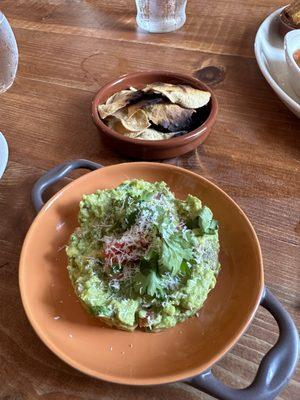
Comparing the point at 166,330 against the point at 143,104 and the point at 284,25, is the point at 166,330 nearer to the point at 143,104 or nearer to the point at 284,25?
the point at 143,104

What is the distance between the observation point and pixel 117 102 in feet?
3.68

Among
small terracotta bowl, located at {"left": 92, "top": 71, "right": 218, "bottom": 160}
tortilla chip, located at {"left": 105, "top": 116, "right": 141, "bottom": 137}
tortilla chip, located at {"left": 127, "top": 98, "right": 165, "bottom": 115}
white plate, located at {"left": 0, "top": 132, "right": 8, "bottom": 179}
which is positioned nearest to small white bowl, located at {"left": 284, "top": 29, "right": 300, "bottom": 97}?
small terracotta bowl, located at {"left": 92, "top": 71, "right": 218, "bottom": 160}

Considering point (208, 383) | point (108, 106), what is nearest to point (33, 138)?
point (108, 106)

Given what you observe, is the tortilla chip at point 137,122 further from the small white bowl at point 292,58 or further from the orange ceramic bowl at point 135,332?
the small white bowl at point 292,58

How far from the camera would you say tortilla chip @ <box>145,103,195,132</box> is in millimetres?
1085

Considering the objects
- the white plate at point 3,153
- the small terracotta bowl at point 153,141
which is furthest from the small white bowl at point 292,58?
the white plate at point 3,153

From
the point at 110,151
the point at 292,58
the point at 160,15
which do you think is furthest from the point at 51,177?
the point at 160,15

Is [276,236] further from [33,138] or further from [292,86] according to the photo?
[33,138]

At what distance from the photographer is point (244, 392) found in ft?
2.18

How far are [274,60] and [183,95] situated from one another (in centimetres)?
48

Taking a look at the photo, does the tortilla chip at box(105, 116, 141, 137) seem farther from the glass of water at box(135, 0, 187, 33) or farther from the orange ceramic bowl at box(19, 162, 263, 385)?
the glass of water at box(135, 0, 187, 33)

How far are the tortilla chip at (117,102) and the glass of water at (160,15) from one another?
542 millimetres

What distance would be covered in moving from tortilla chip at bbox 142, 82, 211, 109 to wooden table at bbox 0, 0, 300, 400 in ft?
0.38

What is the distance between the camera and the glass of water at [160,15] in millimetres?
1553
